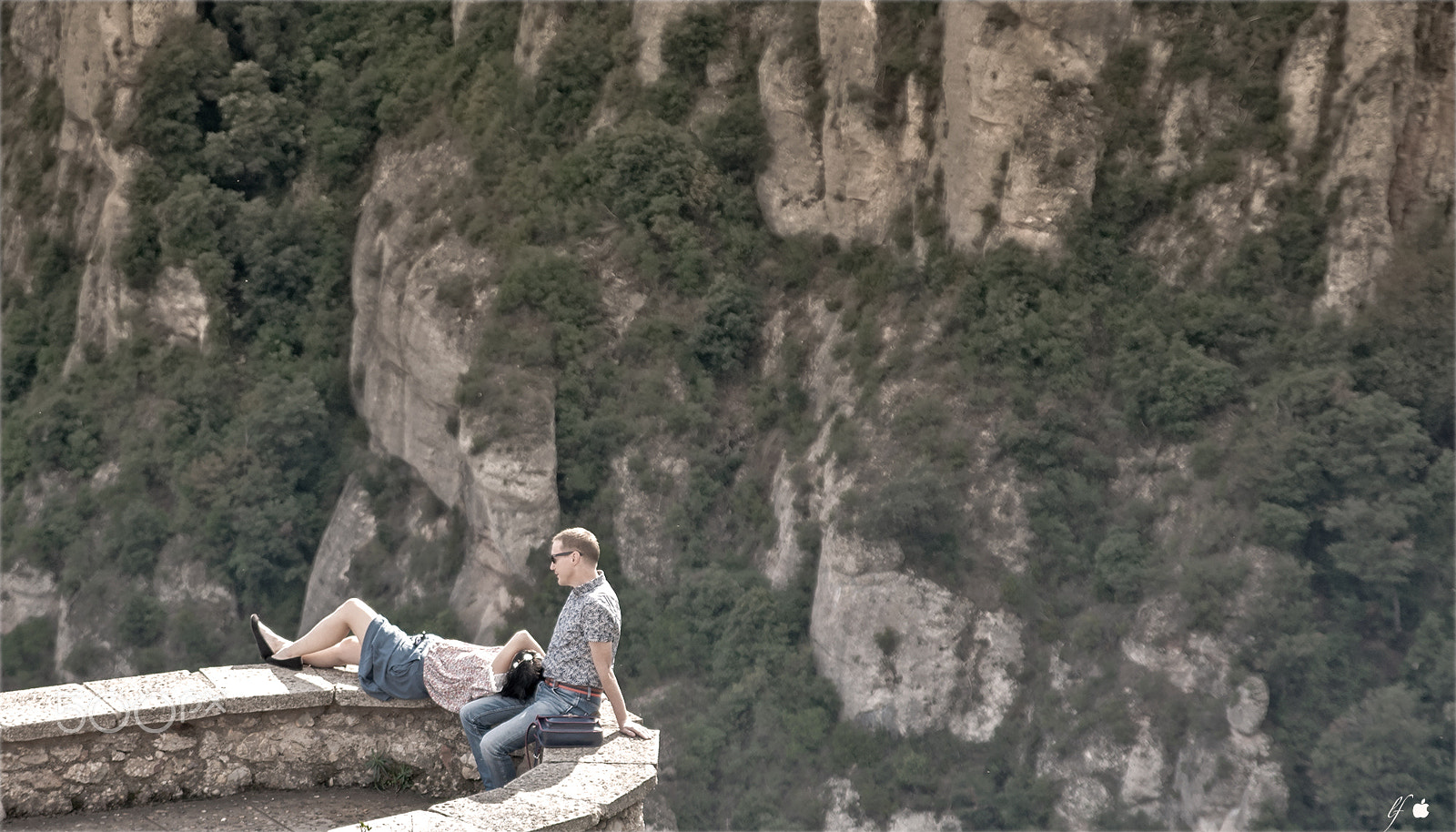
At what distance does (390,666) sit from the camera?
808 centimetres

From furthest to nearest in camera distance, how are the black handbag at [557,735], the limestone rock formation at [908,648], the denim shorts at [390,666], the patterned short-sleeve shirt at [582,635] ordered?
the limestone rock formation at [908,648] < the denim shorts at [390,666] < the patterned short-sleeve shirt at [582,635] < the black handbag at [557,735]

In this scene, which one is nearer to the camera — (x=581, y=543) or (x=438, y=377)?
(x=581, y=543)

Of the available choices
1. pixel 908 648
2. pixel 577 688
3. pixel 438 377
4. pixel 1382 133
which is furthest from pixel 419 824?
pixel 438 377

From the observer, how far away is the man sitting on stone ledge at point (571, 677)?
24.9 feet

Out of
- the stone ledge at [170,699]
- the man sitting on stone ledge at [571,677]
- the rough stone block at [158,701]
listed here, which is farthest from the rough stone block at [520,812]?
the rough stone block at [158,701]

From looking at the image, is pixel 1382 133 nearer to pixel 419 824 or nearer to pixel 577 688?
pixel 577 688

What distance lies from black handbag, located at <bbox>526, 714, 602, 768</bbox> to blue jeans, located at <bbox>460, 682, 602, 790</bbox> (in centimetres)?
4

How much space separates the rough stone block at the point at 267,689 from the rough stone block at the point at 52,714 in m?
0.60

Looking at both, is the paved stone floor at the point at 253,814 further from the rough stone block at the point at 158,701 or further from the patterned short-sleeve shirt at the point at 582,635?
the patterned short-sleeve shirt at the point at 582,635

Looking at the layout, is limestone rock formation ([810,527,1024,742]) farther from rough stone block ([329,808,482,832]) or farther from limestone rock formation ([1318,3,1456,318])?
rough stone block ([329,808,482,832])

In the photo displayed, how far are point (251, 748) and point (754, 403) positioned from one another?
55.6 feet

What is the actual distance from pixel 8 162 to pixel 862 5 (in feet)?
73.5

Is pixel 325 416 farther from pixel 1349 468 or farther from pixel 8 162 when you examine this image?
pixel 1349 468

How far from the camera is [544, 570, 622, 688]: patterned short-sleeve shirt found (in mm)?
7707
